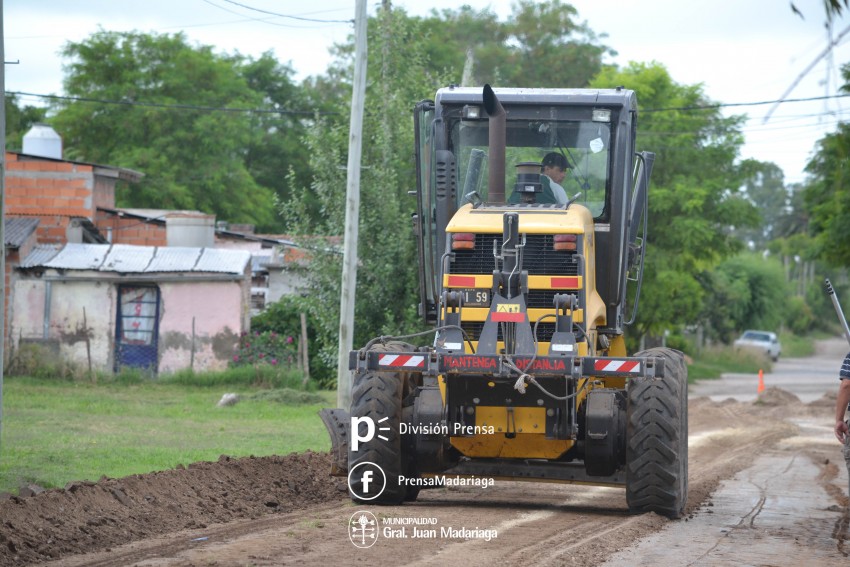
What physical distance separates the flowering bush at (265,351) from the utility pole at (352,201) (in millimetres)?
10078

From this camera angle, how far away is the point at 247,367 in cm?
3000

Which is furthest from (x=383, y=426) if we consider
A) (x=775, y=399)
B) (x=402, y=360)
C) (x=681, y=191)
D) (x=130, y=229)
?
(x=681, y=191)

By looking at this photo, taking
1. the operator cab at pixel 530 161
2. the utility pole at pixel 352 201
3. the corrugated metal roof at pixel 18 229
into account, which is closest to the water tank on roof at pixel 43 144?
the corrugated metal roof at pixel 18 229

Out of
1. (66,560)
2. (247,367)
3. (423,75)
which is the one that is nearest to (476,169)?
(66,560)

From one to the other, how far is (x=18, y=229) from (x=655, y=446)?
2398cm

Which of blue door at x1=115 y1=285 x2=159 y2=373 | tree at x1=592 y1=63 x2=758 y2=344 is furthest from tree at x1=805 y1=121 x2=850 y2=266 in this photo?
blue door at x1=115 y1=285 x2=159 y2=373

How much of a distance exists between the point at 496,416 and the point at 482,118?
124 inches

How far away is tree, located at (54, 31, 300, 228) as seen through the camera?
189 feet

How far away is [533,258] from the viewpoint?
11250mm

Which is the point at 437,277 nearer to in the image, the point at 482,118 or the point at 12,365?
the point at 482,118

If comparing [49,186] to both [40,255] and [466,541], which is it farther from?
[466,541]

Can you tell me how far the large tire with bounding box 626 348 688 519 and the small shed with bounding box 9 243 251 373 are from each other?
67.7ft

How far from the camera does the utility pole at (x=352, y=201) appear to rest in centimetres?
2058

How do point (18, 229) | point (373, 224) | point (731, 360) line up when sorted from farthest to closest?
point (731, 360) → point (18, 229) → point (373, 224)
